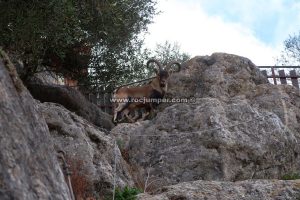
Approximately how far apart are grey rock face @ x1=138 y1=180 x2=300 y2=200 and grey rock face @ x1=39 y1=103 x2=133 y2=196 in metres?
1.53

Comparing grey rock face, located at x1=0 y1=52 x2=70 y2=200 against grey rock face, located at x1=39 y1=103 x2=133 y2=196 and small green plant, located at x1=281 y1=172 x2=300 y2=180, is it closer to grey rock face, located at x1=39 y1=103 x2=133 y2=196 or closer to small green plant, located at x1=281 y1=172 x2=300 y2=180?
grey rock face, located at x1=39 y1=103 x2=133 y2=196

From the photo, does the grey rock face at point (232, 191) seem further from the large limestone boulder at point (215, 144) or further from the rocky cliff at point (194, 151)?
the large limestone boulder at point (215, 144)

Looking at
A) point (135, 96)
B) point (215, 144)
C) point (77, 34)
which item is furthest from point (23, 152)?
point (135, 96)

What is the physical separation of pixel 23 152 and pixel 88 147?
4098 millimetres

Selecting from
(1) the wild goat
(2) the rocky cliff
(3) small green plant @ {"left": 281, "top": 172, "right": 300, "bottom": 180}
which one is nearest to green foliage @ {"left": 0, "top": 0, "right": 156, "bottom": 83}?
(1) the wild goat

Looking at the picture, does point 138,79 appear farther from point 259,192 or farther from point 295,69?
point 259,192

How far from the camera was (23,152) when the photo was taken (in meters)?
2.78

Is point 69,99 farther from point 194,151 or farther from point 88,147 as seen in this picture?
point 194,151

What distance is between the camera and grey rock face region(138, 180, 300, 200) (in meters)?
4.66

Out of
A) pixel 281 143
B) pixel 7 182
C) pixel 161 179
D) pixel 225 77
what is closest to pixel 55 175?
pixel 7 182

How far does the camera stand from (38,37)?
10789mm

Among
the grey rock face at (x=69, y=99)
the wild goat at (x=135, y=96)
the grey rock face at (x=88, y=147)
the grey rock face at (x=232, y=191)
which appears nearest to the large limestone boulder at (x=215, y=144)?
the grey rock face at (x=88, y=147)

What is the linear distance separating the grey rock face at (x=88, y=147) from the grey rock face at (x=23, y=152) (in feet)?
9.84

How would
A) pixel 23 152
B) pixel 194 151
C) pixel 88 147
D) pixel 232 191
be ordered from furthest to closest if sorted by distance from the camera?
pixel 194 151 → pixel 88 147 → pixel 232 191 → pixel 23 152
